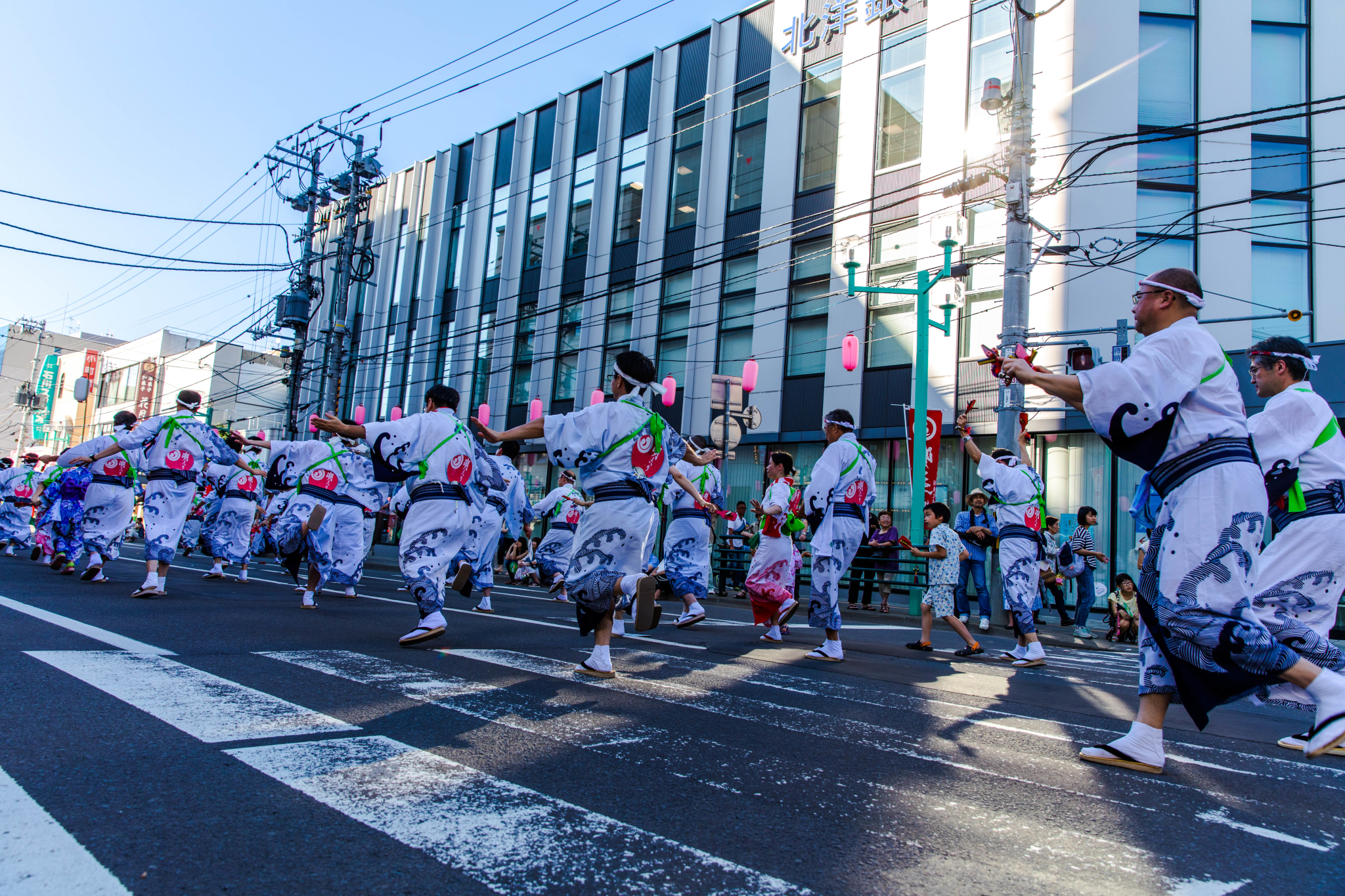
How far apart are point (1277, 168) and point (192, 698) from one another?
19731mm

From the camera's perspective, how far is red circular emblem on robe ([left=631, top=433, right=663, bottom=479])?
5422 millimetres

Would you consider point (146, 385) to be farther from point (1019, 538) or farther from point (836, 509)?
point (1019, 538)

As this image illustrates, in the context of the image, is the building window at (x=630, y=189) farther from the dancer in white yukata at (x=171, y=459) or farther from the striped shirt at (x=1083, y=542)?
the dancer in white yukata at (x=171, y=459)

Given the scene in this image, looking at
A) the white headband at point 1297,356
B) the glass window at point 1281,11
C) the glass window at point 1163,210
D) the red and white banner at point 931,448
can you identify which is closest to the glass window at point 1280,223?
the glass window at point 1163,210

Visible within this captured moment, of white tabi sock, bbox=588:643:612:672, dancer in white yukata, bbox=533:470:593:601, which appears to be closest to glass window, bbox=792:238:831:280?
dancer in white yukata, bbox=533:470:593:601

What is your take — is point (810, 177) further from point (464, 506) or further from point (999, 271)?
point (464, 506)

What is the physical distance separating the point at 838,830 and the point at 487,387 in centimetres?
2797

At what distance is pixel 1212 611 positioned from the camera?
3.21 meters

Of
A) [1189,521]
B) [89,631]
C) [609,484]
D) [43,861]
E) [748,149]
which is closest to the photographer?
[43,861]

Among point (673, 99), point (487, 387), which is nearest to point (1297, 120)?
point (673, 99)

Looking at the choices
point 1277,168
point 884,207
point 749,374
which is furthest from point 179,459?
point 1277,168

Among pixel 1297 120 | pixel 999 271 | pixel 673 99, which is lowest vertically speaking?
pixel 999 271

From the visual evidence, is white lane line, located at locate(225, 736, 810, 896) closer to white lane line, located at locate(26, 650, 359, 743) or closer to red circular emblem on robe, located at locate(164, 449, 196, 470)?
white lane line, located at locate(26, 650, 359, 743)

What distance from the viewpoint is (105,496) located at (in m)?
9.93
